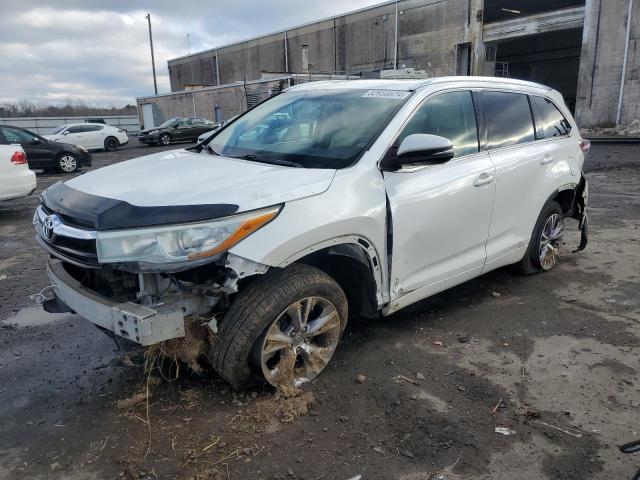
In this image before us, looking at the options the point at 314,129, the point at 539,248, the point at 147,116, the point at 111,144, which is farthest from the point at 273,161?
the point at 147,116

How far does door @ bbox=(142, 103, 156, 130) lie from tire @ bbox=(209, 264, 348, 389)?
46808 mm

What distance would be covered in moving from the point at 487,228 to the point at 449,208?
60 centimetres

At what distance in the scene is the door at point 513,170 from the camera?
4254mm

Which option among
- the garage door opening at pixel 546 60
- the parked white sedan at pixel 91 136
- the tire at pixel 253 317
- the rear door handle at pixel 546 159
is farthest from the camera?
the garage door opening at pixel 546 60

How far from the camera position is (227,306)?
2920 millimetres

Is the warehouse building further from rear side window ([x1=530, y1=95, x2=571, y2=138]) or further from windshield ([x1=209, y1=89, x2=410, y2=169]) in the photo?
windshield ([x1=209, y1=89, x2=410, y2=169])

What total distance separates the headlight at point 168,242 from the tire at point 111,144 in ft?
86.4

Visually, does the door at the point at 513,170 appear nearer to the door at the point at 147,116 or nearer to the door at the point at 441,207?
the door at the point at 441,207

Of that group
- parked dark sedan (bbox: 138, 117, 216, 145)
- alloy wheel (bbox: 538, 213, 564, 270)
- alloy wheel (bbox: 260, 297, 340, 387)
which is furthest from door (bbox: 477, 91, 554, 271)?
parked dark sedan (bbox: 138, 117, 216, 145)

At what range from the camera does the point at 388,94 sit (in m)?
3.77

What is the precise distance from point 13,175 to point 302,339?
7371mm

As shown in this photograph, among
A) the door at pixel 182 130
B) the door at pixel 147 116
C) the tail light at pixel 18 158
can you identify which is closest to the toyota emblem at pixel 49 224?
the tail light at pixel 18 158

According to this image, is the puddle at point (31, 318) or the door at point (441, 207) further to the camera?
the puddle at point (31, 318)

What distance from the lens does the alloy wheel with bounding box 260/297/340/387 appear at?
9.83ft
